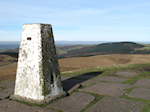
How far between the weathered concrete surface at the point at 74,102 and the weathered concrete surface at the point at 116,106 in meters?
0.27

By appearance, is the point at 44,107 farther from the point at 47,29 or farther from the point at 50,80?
the point at 47,29

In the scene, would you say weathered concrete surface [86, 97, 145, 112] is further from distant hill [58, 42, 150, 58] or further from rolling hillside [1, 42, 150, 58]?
distant hill [58, 42, 150, 58]

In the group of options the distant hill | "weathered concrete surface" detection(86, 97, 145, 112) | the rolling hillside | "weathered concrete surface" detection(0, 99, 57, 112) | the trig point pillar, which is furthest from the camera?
the distant hill

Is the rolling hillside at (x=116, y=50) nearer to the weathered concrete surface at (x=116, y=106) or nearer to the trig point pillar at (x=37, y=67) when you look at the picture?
the trig point pillar at (x=37, y=67)

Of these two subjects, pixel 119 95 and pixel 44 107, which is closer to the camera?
pixel 44 107

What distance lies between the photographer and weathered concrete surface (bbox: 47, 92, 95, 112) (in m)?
3.60

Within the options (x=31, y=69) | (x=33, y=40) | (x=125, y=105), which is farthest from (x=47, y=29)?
(x=125, y=105)

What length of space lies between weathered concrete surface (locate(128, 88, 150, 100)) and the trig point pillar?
2097 mm

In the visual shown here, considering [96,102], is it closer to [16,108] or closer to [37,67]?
[37,67]

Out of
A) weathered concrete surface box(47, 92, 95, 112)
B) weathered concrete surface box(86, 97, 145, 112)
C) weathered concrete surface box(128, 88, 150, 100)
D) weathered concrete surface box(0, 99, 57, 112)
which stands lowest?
weathered concrete surface box(0, 99, 57, 112)

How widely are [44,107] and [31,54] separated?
1.42 m

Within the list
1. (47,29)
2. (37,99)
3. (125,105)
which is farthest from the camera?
(47,29)

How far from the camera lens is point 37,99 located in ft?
13.2

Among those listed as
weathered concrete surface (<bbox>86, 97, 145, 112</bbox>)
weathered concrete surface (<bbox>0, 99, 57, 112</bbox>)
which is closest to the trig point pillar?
weathered concrete surface (<bbox>0, 99, 57, 112</bbox>)
